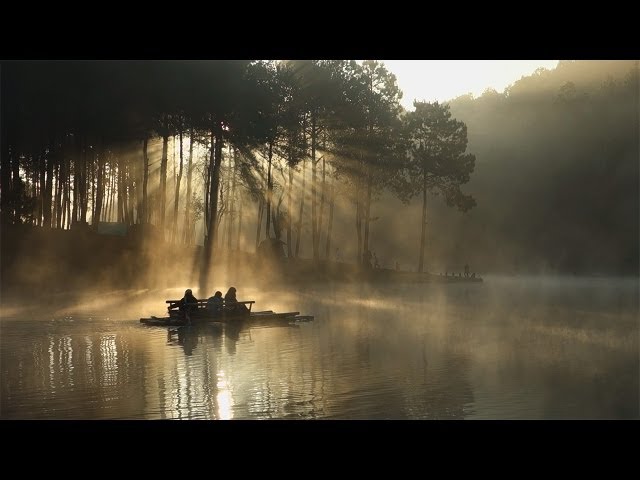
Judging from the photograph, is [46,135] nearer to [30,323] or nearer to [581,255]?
[30,323]

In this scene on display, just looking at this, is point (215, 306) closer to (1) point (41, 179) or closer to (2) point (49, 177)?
(2) point (49, 177)

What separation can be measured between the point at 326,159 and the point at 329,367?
57.9m

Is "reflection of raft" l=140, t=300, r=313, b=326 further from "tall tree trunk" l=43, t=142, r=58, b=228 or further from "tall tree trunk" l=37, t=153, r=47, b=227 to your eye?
"tall tree trunk" l=37, t=153, r=47, b=227

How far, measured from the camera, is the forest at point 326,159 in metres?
51.0

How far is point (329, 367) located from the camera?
692 inches

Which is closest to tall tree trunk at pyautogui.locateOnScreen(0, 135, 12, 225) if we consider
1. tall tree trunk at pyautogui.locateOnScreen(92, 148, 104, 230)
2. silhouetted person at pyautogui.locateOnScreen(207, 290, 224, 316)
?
tall tree trunk at pyautogui.locateOnScreen(92, 148, 104, 230)

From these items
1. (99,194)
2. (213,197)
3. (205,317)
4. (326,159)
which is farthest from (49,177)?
(205,317)

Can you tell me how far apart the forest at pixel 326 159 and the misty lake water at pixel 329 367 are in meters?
21.4

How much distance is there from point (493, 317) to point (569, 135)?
3389 inches

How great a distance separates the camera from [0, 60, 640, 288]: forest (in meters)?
51.0

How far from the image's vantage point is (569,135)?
11169 centimetres
